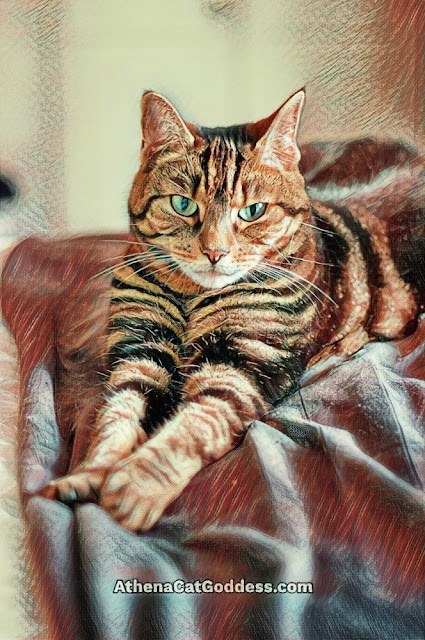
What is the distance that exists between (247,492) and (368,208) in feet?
1.38

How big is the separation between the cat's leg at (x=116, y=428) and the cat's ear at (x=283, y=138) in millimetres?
320

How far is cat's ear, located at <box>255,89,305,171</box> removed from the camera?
3.06ft

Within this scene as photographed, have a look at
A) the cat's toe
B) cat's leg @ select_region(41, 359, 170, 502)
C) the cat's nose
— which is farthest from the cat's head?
the cat's toe

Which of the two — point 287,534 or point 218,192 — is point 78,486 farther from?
point 218,192

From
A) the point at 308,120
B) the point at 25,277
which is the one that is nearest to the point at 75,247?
the point at 25,277

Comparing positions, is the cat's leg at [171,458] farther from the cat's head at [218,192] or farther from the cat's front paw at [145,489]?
the cat's head at [218,192]

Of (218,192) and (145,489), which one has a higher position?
(218,192)

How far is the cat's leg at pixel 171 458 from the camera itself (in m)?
0.90

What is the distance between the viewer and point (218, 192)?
36.3 inches

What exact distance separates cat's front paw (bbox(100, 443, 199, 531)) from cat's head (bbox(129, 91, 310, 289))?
9.7 inches

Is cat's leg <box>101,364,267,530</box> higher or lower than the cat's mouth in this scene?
lower

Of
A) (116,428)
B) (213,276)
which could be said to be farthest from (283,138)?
(116,428)

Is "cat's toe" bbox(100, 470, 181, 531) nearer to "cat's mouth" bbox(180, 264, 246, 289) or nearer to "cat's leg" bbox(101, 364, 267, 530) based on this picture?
"cat's leg" bbox(101, 364, 267, 530)

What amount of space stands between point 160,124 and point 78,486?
0.49 meters
